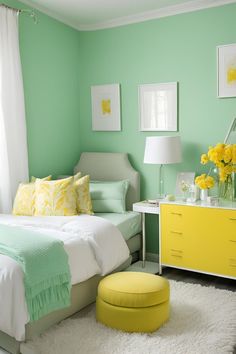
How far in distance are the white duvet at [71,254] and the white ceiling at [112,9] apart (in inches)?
78.6

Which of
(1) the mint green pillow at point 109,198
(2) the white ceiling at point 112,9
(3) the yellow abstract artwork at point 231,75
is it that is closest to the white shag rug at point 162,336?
(1) the mint green pillow at point 109,198

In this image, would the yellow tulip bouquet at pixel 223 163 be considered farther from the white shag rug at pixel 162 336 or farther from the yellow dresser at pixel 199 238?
the white shag rug at pixel 162 336

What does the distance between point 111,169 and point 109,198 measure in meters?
0.45

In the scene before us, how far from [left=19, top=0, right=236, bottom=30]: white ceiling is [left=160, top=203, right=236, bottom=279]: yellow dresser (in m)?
1.86

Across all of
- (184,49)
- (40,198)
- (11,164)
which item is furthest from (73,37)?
(40,198)

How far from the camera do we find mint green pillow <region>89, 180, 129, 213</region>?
3.79 meters

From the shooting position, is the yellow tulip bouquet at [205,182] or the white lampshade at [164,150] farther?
the white lampshade at [164,150]

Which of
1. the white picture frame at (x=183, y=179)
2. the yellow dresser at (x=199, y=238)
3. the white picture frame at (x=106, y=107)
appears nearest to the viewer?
the yellow dresser at (x=199, y=238)

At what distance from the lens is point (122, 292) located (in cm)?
254

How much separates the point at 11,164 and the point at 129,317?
1.82 m

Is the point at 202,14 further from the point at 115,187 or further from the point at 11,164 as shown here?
the point at 11,164

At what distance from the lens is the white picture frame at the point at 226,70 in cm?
351

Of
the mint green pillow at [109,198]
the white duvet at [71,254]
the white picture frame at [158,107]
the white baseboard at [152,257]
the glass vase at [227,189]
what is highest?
the white picture frame at [158,107]

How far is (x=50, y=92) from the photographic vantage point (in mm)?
4090
